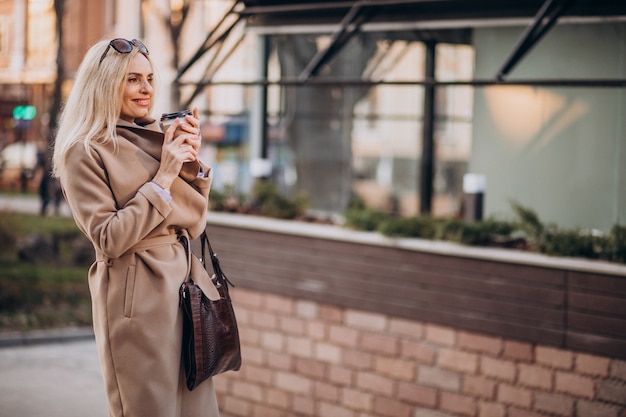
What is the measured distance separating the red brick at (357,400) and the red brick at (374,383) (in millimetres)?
42

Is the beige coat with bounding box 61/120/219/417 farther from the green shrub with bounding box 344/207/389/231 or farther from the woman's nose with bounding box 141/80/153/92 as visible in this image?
the green shrub with bounding box 344/207/389/231

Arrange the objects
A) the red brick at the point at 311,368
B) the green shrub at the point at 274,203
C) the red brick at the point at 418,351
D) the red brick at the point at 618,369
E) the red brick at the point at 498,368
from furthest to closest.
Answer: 1. the green shrub at the point at 274,203
2. the red brick at the point at 311,368
3. the red brick at the point at 418,351
4. the red brick at the point at 498,368
5. the red brick at the point at 618,369

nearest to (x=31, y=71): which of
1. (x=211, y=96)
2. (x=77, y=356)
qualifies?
(x=211, y=96)

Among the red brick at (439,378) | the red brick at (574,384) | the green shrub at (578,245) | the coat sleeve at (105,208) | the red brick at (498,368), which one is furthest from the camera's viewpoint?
the red brick at (439,378)

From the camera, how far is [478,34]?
693 centimetres

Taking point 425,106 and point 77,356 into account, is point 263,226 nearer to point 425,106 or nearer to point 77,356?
point 425,106

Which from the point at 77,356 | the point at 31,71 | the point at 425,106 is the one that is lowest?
the point at 77,356

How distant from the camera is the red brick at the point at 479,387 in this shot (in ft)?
16.9

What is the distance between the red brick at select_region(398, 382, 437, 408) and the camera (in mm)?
5375

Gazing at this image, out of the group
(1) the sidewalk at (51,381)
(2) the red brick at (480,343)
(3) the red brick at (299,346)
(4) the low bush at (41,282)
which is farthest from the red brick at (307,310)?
→ (4) the low bush at (41,282)

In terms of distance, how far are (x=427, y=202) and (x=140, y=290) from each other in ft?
17.0

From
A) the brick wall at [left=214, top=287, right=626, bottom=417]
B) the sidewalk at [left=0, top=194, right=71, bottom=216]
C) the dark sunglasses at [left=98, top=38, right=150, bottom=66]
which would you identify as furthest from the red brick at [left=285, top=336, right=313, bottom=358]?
the sidewalk at [left=0, top=194, right=71, bottom=216]

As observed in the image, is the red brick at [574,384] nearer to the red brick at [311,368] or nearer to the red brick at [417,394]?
the red brick at [417,394]

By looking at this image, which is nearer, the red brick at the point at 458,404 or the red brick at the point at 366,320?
the red brick at the point at 458,404
